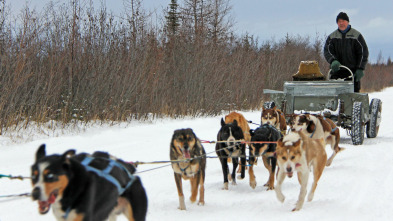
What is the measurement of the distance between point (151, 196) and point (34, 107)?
5.06 m

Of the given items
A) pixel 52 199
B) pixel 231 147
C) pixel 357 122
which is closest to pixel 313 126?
pixel 231 147

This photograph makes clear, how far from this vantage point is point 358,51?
29.1 ft

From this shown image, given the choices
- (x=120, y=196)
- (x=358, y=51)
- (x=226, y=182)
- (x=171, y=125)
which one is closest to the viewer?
(x=120, y=196)

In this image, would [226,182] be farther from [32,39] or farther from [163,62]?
[163,62]

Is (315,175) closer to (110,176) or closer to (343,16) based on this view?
(110,176)

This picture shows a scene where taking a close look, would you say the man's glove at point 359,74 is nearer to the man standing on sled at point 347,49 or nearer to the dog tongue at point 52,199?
the man standing on sled at point 347,49

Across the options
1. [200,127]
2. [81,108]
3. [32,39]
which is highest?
[32,39]

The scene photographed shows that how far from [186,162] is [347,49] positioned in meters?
6.41

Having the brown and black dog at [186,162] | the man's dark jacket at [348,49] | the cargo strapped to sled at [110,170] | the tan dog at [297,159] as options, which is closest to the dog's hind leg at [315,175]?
the tan dog at [297,159]

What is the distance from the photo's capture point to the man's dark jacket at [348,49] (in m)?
8.79

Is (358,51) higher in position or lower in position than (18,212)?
higher

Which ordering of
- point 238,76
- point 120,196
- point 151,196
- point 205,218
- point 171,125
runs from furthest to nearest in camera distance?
point 238,76, point 171,125, point 151,196, point 205,218, point 120,196

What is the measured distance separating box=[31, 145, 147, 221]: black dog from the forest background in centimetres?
574

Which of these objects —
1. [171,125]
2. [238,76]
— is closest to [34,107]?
[171,125]
